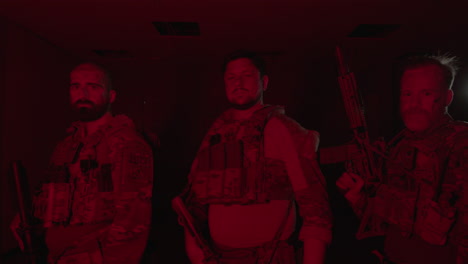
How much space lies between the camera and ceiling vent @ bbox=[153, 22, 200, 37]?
317cm

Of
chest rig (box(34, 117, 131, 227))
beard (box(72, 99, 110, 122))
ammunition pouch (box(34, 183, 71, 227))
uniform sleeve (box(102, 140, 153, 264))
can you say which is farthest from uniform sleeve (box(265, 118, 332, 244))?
ammunition pouch (box(34, 183, 71, 227))

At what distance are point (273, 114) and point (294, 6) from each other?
4.81 feet

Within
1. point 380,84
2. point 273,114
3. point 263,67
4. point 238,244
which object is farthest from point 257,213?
point 380,84

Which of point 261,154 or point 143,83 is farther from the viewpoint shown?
point 143,83

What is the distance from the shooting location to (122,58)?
14.2 feet

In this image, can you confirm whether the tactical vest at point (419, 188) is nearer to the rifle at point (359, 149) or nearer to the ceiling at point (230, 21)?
the rifle at point (359, 149)

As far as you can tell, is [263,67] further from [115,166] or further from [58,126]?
[58,126]

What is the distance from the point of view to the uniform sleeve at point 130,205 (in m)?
1.60

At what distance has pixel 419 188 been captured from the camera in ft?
4.70

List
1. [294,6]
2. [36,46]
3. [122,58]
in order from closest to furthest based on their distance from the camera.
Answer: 1. [294,6]
2. [36,46]
3. [122,58]

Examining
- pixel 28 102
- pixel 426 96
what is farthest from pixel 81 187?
pixel 28 102

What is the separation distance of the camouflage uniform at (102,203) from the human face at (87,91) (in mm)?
189

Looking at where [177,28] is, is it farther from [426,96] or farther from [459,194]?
[459,194]

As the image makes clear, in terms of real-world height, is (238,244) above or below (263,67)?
below
